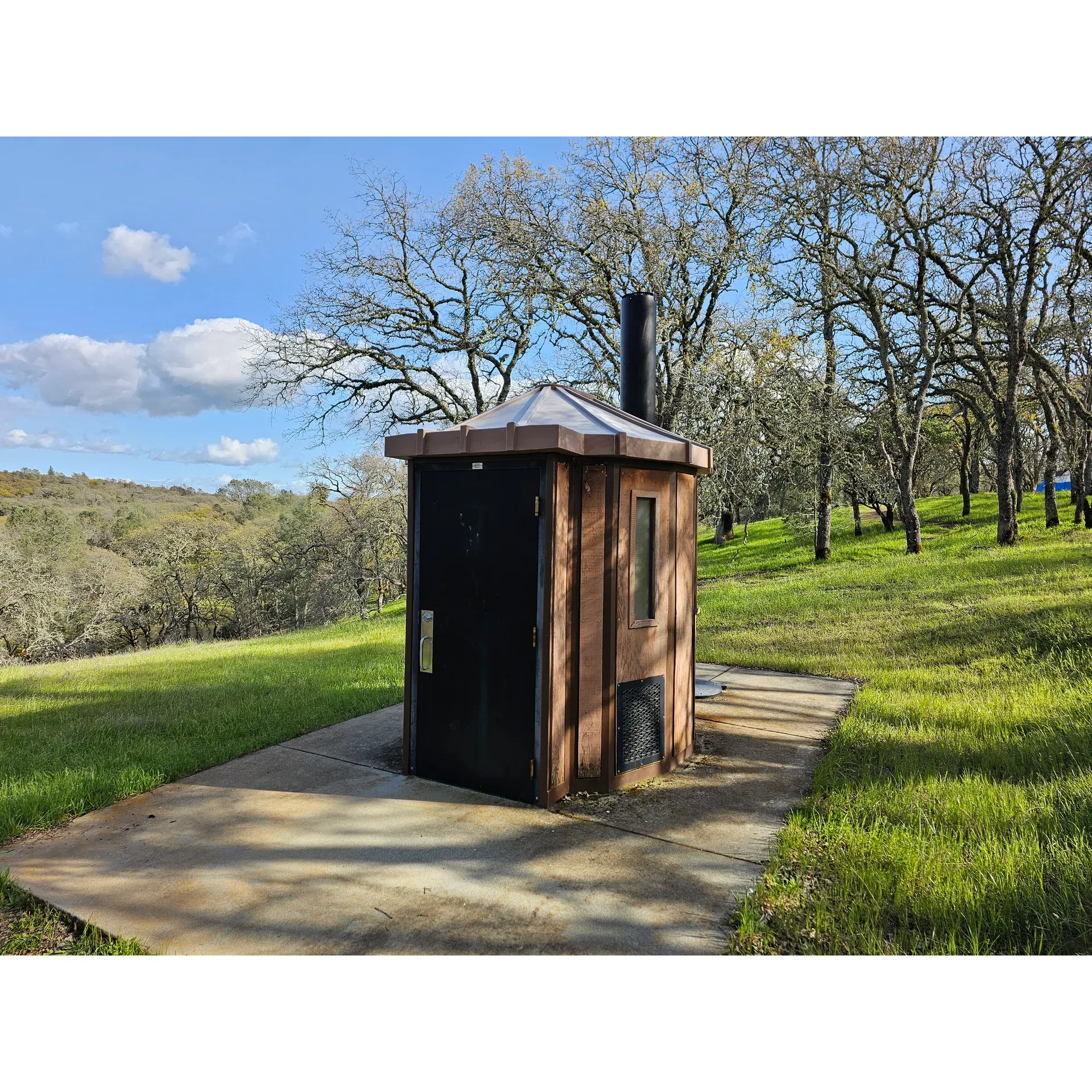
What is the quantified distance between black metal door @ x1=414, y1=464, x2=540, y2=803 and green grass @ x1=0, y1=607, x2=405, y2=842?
2.02 meters

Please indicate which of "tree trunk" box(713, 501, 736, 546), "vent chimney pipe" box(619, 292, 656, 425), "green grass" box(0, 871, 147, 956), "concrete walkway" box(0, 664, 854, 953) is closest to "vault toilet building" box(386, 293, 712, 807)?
"concrete walkway" box(0, 664, 854, 953)

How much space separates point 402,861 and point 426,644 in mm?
1513

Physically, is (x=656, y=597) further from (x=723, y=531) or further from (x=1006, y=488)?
(x=723, y=531)

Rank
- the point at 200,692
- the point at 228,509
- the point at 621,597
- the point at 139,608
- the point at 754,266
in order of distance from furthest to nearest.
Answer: the point at 228,509
the point at 139,608
the point at 754,266
the point at 200,692
the point at 621,597

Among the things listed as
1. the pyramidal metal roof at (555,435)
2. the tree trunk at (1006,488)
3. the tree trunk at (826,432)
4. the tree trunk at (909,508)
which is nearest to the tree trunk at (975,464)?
the tree trunk at (1006,488)

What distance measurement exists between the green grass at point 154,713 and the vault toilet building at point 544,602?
6.59ft

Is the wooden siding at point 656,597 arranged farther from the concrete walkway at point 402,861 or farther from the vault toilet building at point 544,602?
the concrete walkway at point 402,861

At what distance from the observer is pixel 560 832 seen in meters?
4.12

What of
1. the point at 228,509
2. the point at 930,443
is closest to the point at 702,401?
the point at 930,443

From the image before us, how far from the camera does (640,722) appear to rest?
4.93m

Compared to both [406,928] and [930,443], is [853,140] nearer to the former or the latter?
[930,443]

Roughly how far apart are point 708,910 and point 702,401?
12489 mm

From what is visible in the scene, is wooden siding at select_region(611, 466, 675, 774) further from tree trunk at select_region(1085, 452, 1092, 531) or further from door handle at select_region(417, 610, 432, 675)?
tree trunk at select_region(1085, 452, 1092, 531)

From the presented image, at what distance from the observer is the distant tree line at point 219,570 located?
26031 millimetres
